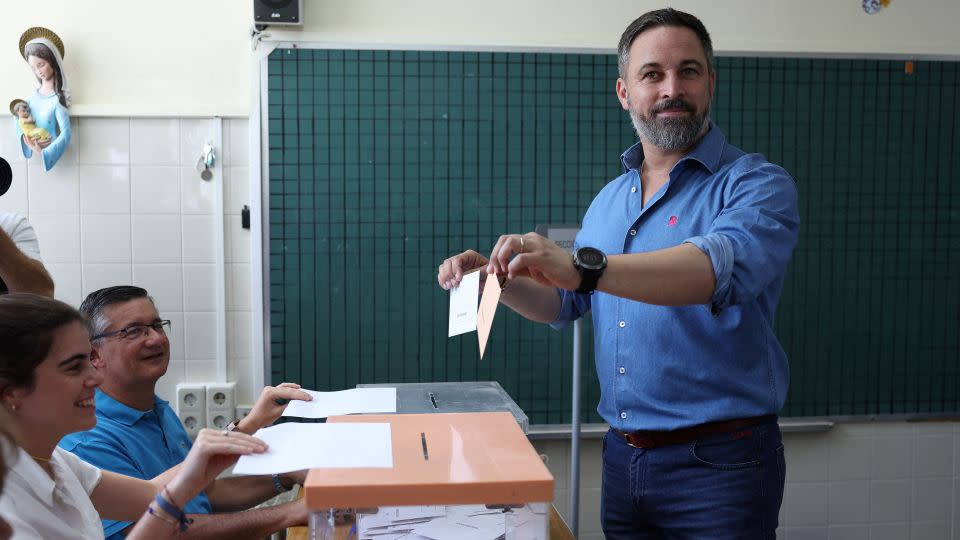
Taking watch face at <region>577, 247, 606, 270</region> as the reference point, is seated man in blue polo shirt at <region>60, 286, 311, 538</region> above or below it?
below

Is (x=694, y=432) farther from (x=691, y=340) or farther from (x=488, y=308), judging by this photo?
(x=488, y=308)

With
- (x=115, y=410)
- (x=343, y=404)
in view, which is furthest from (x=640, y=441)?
(x=115, y=410)

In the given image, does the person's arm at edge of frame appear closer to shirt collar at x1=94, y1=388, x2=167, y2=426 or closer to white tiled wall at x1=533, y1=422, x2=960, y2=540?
shirt collar at x1=94, y1=388, x2=167, y2=426

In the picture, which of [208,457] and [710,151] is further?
[710,151]

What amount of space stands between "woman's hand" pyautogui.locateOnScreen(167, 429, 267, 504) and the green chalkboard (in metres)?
1.69

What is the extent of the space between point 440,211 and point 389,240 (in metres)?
0.20

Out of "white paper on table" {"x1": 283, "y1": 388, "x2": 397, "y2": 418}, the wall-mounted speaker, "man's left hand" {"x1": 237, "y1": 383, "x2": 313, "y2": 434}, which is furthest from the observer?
the wall-mounted speaker

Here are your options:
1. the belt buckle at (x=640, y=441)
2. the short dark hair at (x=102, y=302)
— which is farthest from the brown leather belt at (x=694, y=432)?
the short dark hair at (x=102, y=302)

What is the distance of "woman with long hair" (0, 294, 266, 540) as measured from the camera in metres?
1.15

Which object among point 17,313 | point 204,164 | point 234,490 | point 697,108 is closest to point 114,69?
point 204,164

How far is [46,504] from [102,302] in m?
0.85

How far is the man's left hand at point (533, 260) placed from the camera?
1270mm

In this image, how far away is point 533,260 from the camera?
128 cm

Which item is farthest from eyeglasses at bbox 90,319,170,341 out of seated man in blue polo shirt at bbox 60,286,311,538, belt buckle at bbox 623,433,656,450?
belt buckle at bbox 623,433,656,450
